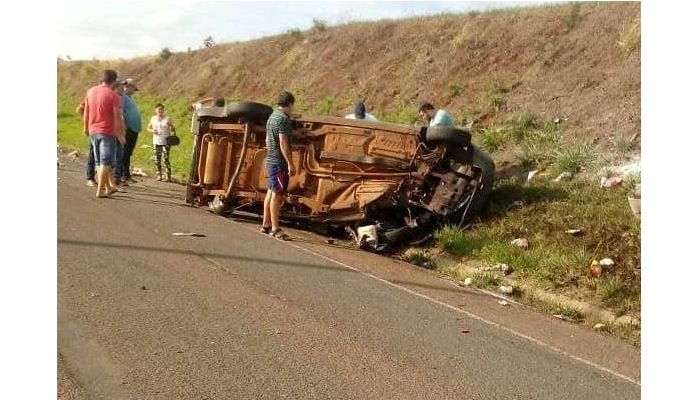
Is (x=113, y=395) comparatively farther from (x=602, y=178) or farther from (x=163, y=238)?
(x=602, y=178)

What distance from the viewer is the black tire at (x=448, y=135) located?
7.98 meters

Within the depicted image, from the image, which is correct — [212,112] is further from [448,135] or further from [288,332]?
[288,332]

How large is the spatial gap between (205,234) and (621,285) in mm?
4238

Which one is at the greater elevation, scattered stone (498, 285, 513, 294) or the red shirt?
the red shirt

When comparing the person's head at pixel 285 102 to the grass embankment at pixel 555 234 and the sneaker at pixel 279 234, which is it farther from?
the grass embankment at pixel 555 234

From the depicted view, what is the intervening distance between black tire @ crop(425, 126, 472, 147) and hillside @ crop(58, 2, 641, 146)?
3176 mm

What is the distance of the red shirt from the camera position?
29.0ft

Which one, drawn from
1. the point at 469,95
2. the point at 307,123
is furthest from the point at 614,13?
the point at 307,123

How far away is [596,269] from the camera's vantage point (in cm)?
636

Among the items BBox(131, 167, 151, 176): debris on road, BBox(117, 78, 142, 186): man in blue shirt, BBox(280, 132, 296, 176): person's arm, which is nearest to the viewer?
BBox(280, 132, 296, 176): person's arm

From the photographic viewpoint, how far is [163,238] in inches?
277

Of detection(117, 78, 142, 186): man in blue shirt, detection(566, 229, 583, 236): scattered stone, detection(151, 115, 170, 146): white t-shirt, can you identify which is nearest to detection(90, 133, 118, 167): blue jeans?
detection(117, 78, 142, 186): man in blue shirt

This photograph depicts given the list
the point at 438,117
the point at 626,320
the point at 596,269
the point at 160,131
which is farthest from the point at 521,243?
the point at 160,131

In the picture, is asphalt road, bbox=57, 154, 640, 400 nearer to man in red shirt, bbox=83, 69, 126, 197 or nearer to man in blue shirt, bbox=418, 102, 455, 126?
man in red shirt, bbox=83, 69, 126, 197
